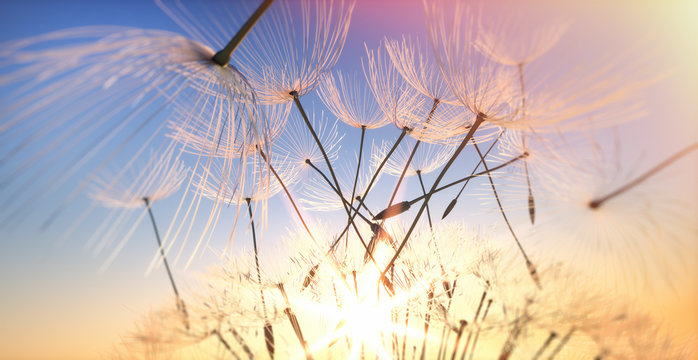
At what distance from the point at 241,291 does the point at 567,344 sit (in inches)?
19.0

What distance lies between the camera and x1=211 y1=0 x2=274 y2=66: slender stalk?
0.27 meters

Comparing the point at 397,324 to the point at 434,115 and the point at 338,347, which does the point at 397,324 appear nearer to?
the point at 338,347

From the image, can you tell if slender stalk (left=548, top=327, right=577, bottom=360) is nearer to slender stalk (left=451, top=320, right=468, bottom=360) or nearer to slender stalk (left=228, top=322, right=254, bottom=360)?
slender stalk (left=451, top=320, right=468, bottom=360)

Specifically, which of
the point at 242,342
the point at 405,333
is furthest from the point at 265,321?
the point at 405,333

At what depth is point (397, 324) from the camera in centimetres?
51

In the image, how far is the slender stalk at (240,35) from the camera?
27 cm

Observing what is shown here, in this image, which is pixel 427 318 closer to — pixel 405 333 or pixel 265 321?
pixel 405 333

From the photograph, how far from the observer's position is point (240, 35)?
283mm

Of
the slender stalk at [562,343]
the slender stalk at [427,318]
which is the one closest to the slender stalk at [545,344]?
the slender stalk at [562,343]

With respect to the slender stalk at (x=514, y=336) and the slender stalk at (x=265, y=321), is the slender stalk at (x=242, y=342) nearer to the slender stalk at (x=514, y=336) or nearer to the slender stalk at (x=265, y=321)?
the slender stalk at (x=265, y=321)

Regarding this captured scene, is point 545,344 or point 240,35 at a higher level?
point 240,35

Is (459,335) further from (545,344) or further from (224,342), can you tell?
(224,342)

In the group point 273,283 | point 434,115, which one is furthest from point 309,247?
point 434,115

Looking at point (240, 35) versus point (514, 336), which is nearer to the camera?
point (240, 35)
